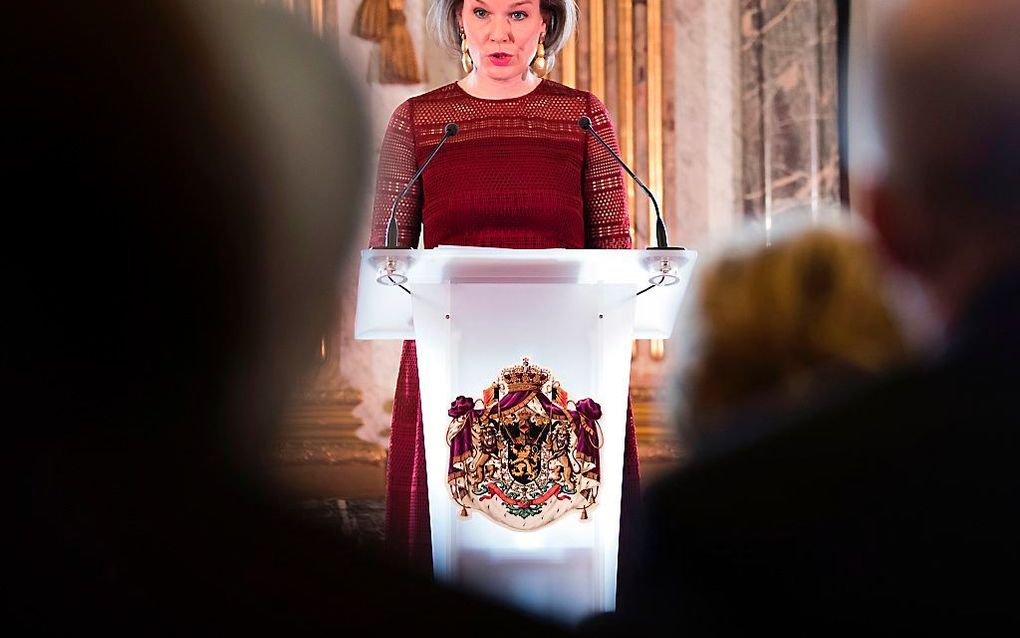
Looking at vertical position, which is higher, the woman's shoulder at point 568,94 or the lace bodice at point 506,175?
the woman's shoulder at point 568,94

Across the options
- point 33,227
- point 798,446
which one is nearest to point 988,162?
point 798,446

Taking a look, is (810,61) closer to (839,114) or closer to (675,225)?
(839,114)

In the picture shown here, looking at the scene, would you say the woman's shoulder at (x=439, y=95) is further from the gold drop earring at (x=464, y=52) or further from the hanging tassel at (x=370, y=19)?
the hanging tassel at (x=370, y=19)

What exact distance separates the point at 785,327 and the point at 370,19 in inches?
80.7

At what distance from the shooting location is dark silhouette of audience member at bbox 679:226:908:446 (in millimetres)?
4059

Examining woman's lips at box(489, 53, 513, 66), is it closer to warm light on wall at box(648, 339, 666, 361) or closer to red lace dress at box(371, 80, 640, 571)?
red lace dress at box(371, 80, 640, 571)

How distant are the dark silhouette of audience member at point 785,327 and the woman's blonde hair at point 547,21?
6.91 ft

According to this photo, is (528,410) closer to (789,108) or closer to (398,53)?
(398,53)

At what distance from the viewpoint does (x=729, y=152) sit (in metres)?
4.40

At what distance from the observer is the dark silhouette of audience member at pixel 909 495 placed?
1.54m

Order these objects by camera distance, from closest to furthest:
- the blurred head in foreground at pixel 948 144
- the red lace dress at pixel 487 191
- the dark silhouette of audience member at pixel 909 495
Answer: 1. the dark silhouette of audience member at pixel 909 495
2. the red lace dress at pixel 487 191
3. the blurred head in foreground at pixel 948 144

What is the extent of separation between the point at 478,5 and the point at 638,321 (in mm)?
739

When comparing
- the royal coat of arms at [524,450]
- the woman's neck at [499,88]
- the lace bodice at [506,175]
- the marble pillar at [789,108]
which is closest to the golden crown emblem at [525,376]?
the royal coat of arms at [524,450]

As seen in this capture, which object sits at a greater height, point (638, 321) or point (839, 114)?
point (839, 114)
